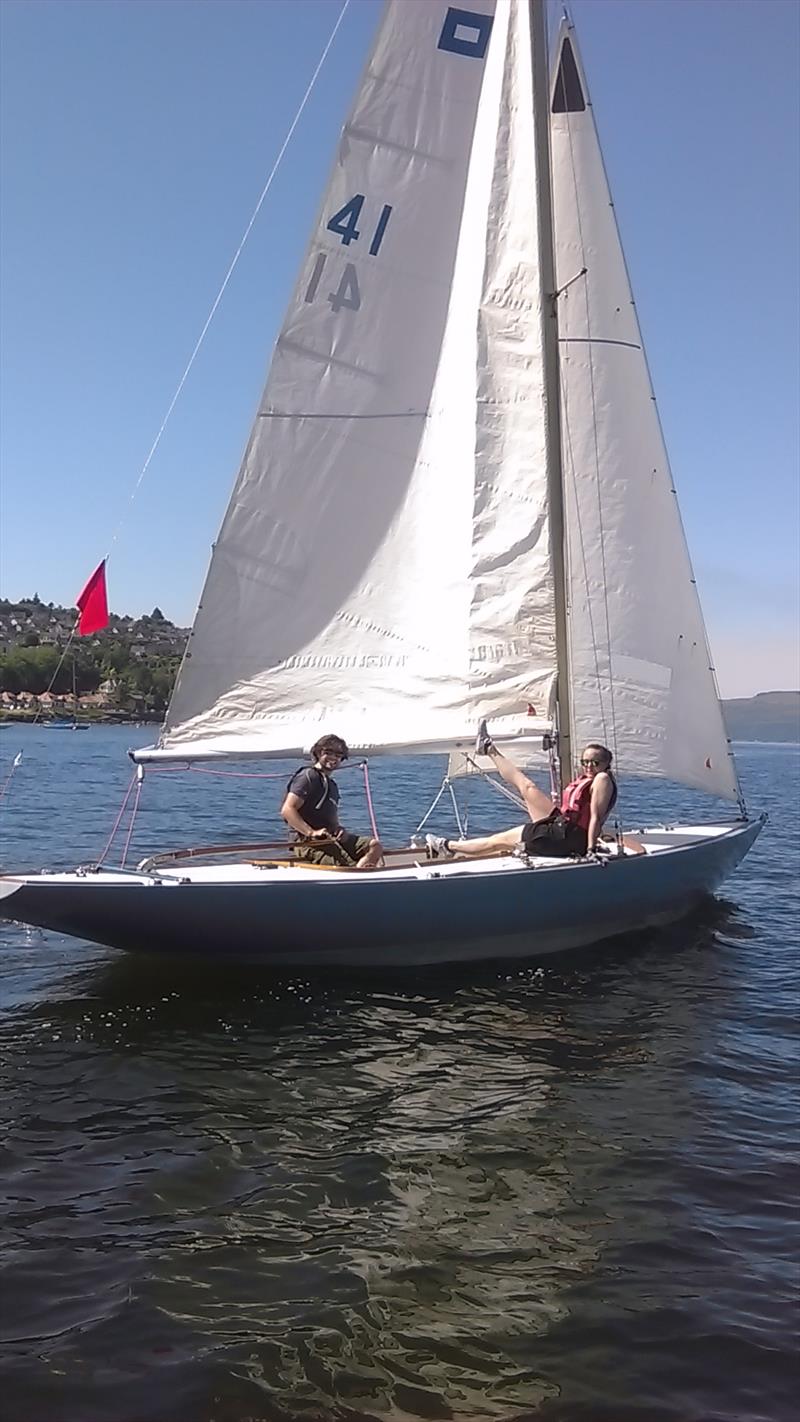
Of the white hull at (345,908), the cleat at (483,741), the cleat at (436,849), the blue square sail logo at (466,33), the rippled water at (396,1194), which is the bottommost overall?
the rippled water at (396,1194)

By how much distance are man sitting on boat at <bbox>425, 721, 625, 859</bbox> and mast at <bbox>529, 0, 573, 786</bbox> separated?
97cm

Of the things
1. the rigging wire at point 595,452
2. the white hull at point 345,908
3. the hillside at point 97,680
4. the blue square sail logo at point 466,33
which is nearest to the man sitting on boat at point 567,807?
the white hull at point 345,908

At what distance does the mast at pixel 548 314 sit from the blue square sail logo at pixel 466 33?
505mm

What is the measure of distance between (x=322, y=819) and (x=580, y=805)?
8.58 feet

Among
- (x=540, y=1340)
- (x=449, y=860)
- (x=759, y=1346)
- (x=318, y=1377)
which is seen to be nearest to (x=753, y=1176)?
(x=759, y=1346)

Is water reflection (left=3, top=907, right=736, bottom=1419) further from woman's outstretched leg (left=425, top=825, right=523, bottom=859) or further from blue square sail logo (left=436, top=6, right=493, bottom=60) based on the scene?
blue square sail logo (left=436, top=6, right=493, bottom=60)

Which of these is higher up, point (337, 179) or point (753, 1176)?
point (337, 179)

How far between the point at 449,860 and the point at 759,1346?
21.3 ft

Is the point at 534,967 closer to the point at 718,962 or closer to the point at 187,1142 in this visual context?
the point at 718,962

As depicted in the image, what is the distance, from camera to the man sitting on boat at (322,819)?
10.3 meters

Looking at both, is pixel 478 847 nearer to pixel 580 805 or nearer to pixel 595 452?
pixel 580 805

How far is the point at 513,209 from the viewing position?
11.4 meters

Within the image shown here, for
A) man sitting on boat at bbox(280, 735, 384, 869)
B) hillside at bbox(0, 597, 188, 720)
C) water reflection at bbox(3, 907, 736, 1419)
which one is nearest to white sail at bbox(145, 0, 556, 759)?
man sitting on boat at bbox(280, 735, 384, 869)

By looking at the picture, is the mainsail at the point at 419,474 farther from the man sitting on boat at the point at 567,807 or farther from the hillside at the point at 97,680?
the hillside at the point at 97,680
